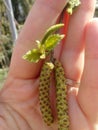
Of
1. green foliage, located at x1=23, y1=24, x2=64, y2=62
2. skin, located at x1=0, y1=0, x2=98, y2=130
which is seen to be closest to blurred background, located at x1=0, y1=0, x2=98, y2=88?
skin, located at x1=0, y1=0, x2=98, y2=130

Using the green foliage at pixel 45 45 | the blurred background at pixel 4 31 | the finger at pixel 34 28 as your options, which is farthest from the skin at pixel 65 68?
the blurred background at pixel 4 31

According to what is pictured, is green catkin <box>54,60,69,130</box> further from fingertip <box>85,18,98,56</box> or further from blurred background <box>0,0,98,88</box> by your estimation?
blurred background <box>0,0,98,88</box>

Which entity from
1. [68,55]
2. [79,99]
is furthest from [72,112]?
[68,55]

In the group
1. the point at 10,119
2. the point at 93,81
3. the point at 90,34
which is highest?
the point at 90,34

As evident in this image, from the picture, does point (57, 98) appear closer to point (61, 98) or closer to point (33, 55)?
point (61, 98)

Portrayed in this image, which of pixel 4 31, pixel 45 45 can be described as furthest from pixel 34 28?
pixel 4 31

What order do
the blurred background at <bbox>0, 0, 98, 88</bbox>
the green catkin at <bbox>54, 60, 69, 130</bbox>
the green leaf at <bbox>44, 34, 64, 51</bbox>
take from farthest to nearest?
the blurred background at <bbox>0, 0, 98, 88</bbox>, the green catkin at <bbox>54, 60, 69, 130</bbox>, the green leaf at <bbox>44, 34, 64, 51</bbox>

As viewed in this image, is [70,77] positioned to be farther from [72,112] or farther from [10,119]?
[10,119]
